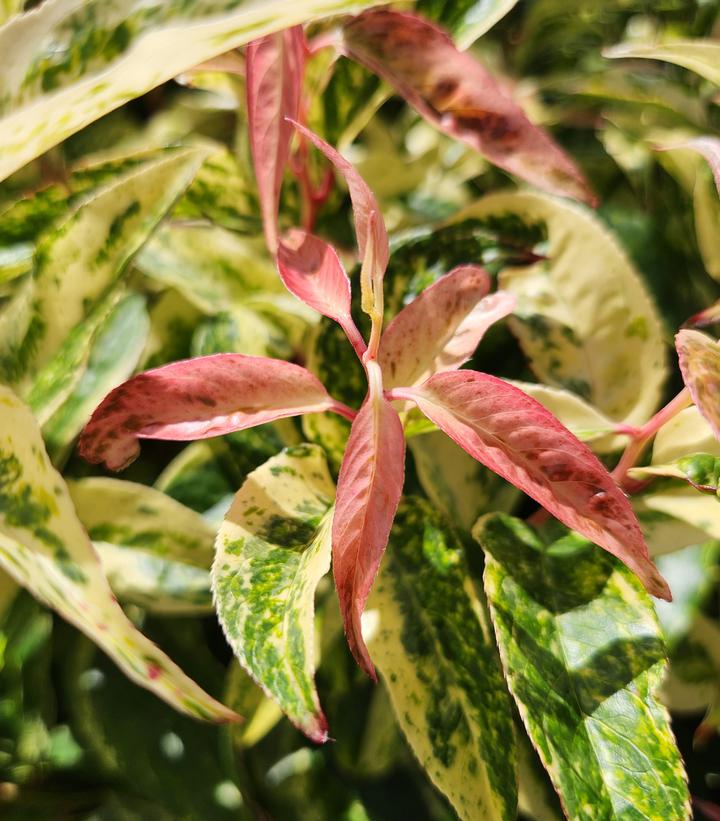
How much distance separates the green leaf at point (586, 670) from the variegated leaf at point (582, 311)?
4.5 inches

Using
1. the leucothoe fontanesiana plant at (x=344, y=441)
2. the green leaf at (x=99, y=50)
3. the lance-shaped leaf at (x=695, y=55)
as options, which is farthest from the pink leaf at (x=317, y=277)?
the lance-shaped leaf at (x=695, y=55)

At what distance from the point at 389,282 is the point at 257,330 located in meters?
Result: 0.09

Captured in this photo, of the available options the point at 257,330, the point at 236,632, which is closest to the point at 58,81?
the point at 257,330

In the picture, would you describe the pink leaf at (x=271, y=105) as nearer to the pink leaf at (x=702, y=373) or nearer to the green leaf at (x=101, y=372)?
the green leaf at (x=101, y=372)

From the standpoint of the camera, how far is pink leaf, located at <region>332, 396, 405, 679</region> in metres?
0.36

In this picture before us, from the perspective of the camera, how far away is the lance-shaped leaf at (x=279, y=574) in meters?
0.36

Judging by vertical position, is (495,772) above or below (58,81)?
below

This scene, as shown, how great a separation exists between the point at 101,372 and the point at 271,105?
19 cm

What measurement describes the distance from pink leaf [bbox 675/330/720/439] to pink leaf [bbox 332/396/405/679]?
138 mm

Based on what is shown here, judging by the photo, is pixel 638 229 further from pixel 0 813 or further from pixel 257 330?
pixel 0 813

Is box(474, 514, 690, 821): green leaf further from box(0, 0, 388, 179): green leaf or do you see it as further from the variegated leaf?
box(0, 0, 388, 179): green leaf

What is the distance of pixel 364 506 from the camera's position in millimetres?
368

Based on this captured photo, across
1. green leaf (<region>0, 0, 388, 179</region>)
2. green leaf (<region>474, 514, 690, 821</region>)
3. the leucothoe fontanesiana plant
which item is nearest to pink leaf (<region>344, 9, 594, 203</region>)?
the leucothoe fontanesiana plant

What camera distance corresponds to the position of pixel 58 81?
1.41 feet
